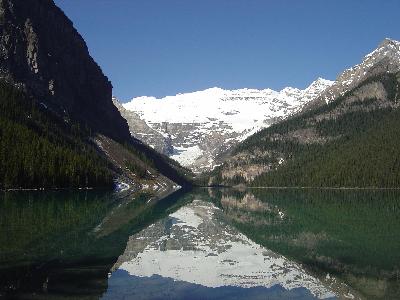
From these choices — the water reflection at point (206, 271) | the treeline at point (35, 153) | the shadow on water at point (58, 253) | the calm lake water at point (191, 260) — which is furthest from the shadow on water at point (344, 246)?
the treeline at point (35, 153)

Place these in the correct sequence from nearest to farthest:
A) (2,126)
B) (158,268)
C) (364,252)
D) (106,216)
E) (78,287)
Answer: (78,287)
(158,268)
(364,252)
(106,216)
(2,126)

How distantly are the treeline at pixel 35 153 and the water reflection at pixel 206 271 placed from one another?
9117 cm

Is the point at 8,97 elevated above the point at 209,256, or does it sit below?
above

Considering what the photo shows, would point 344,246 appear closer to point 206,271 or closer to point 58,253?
point 206,271

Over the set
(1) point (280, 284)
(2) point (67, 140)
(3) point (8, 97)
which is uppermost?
(3) point (8, 97)

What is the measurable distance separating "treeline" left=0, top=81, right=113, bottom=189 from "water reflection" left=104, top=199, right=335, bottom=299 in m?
91.2

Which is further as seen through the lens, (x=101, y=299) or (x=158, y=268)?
(x=158, y=268)

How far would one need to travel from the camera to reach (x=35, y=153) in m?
141

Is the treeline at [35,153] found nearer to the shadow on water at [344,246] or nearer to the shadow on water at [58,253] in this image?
the shadow on water at [58,253]

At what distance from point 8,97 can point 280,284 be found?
178m

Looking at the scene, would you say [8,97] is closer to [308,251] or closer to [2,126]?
[2,126]

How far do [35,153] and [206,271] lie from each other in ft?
396

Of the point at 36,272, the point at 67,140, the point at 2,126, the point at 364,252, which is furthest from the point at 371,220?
the point at 67,140

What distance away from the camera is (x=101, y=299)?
72.7ft
